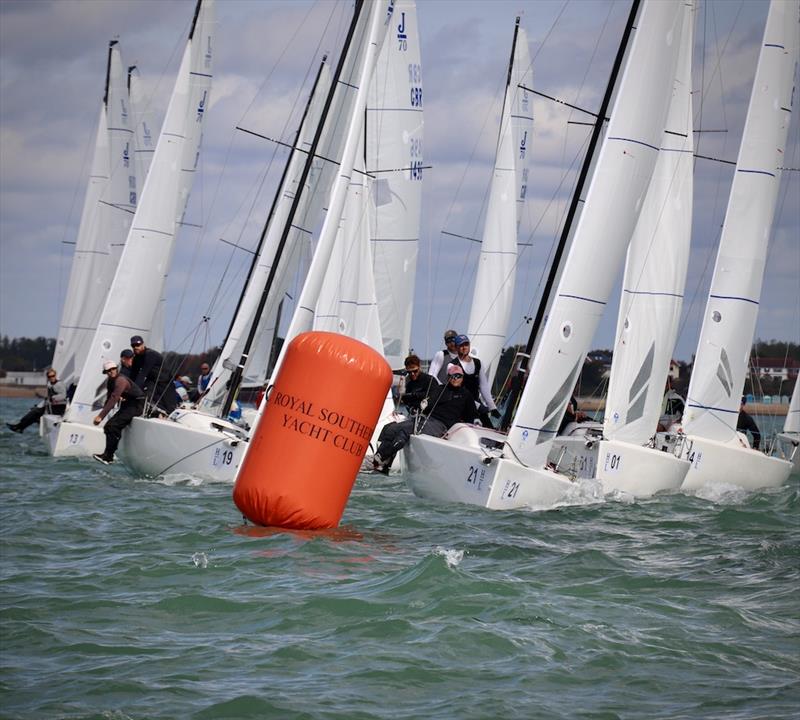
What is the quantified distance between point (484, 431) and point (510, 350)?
1879cm

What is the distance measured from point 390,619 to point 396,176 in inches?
732

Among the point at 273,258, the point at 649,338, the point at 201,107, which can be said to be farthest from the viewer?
the point at 201,107

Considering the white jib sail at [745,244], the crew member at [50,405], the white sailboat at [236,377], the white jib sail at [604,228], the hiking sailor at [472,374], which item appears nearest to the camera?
the white jib sail at [604,228]

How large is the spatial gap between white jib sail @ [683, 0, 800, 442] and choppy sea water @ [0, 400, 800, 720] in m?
6.69

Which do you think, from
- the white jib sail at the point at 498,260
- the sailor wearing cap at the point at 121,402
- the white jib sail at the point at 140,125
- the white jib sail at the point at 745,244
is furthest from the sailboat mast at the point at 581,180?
the white jib sail at the point at 140,125

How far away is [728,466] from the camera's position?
17.7 metres

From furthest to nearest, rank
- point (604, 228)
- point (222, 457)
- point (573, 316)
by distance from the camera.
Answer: point (222, 457) < point (604, 228) < point (573, 316)

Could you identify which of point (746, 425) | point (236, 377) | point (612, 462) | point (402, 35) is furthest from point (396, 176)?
point (612, 462)

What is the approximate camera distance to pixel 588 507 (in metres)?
13.5

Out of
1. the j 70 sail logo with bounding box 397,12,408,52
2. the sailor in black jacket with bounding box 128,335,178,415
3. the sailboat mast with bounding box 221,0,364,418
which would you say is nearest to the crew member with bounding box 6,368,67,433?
the sailboat mast with bounding box 221,0,364,418

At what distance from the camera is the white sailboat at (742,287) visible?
17.8 meters

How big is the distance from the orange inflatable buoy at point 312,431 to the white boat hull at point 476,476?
3.12 meters

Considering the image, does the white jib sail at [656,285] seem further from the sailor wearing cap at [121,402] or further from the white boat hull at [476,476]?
the sailor wearing cap at [121,402]

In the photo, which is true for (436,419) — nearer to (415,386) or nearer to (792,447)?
(415,386)
